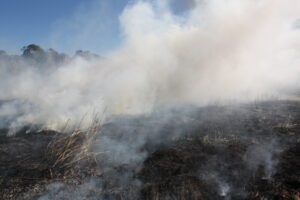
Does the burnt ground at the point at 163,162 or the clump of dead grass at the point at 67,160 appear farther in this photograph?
the clump of dead grass at the point at 67,160

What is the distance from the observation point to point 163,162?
682cm

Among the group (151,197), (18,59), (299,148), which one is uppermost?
(18,59)

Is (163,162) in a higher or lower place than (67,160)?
lower

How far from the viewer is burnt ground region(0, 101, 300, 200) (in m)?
5.38

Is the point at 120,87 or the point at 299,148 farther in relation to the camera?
the point at 120,87

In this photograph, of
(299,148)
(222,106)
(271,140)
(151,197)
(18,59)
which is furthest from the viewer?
(18,59)

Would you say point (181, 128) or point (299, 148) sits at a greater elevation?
point (181, 128)

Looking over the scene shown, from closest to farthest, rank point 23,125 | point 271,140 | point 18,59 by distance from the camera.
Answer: point 271,140, point 23,125, point 18,59

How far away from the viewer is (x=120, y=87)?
1408 cm

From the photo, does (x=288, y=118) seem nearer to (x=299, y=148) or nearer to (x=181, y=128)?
(x=299, y=148)

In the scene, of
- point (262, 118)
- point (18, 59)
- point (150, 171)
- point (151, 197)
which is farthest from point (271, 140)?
point (18, 59)

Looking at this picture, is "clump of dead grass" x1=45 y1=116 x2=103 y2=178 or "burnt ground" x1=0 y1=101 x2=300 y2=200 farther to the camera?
"clump of dead grass" x1=45 y1=116 x2=103 y2=178

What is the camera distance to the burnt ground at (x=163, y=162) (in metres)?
5.38

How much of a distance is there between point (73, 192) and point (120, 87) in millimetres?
9139
